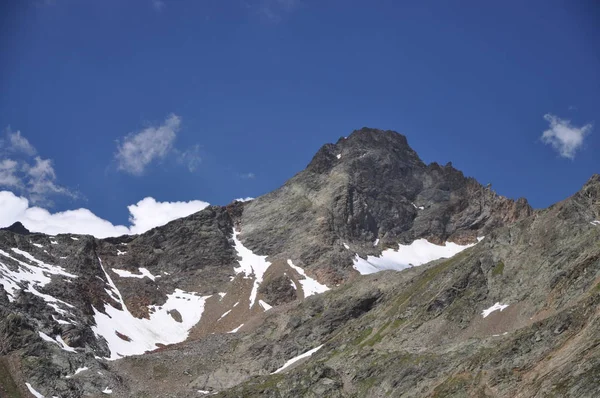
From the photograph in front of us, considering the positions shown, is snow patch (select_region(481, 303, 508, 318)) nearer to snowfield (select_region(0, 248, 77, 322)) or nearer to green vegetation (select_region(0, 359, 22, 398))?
green vegetation (select_region(0, 359, 22, 398))

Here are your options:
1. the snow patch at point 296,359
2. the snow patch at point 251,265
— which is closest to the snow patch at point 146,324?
the snow patch at point 251,265

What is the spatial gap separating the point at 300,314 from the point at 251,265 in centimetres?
6157

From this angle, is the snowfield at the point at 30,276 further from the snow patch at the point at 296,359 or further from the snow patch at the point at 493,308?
the snow patch at the point at 493,308

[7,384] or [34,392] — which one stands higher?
[7,384]

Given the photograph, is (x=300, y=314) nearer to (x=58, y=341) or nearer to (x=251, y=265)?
(x=58, y=341)

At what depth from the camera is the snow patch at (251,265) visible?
564ft

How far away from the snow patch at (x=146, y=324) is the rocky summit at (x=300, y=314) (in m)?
0.51

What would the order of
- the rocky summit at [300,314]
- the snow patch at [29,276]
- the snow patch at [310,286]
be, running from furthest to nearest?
1. the snow patch at [310,286]
2. the snow patch at [29,276]
3. the rocky summit at [300,314]

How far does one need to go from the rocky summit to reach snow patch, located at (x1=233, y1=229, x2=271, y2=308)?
1.99 feet

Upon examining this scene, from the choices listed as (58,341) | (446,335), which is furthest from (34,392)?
(446,335)

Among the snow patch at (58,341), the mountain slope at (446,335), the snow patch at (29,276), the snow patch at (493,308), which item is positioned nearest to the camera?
the mountain slope at (446,335)

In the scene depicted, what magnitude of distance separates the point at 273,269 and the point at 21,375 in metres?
84.5

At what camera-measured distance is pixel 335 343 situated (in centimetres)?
10225

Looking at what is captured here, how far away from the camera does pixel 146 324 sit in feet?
490
